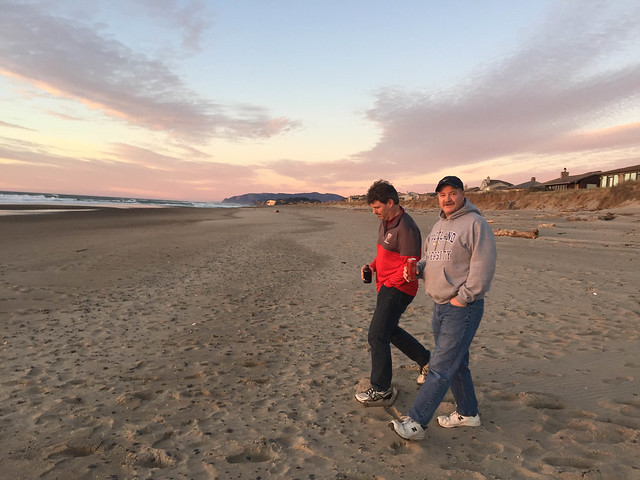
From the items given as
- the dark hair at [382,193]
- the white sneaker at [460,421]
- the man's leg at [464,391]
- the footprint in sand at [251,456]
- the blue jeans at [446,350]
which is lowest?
the footprint in sand at [251,456]

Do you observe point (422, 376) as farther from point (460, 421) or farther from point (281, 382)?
point (281, 382)

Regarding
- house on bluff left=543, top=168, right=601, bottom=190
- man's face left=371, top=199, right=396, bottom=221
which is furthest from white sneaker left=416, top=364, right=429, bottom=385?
house on bluff left=543, top=168, right=601, bottom=190

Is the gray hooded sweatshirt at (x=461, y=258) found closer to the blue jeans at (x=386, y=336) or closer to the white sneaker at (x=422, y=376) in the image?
the blue jeans at (x=386, y=336)

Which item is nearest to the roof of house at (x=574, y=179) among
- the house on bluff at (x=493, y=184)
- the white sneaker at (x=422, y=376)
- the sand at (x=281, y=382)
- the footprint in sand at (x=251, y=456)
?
the house on bluff at (x=493, y=184)

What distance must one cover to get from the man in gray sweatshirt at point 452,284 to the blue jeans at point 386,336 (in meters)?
0.46

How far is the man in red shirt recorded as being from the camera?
11.9 ft

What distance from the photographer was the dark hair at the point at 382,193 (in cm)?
376

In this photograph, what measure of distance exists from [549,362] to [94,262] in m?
13.2

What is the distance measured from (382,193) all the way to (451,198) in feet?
2.58

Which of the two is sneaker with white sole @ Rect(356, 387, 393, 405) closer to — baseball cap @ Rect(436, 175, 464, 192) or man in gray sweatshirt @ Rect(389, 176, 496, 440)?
man in gray sweatshirt @ Rect(389, 176, 496, 440)

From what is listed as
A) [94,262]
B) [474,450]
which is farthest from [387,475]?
[94,262]

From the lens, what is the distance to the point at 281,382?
470 cm

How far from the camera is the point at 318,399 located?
4.24 m

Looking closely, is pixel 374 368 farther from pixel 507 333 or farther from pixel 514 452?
pixel 507 333
